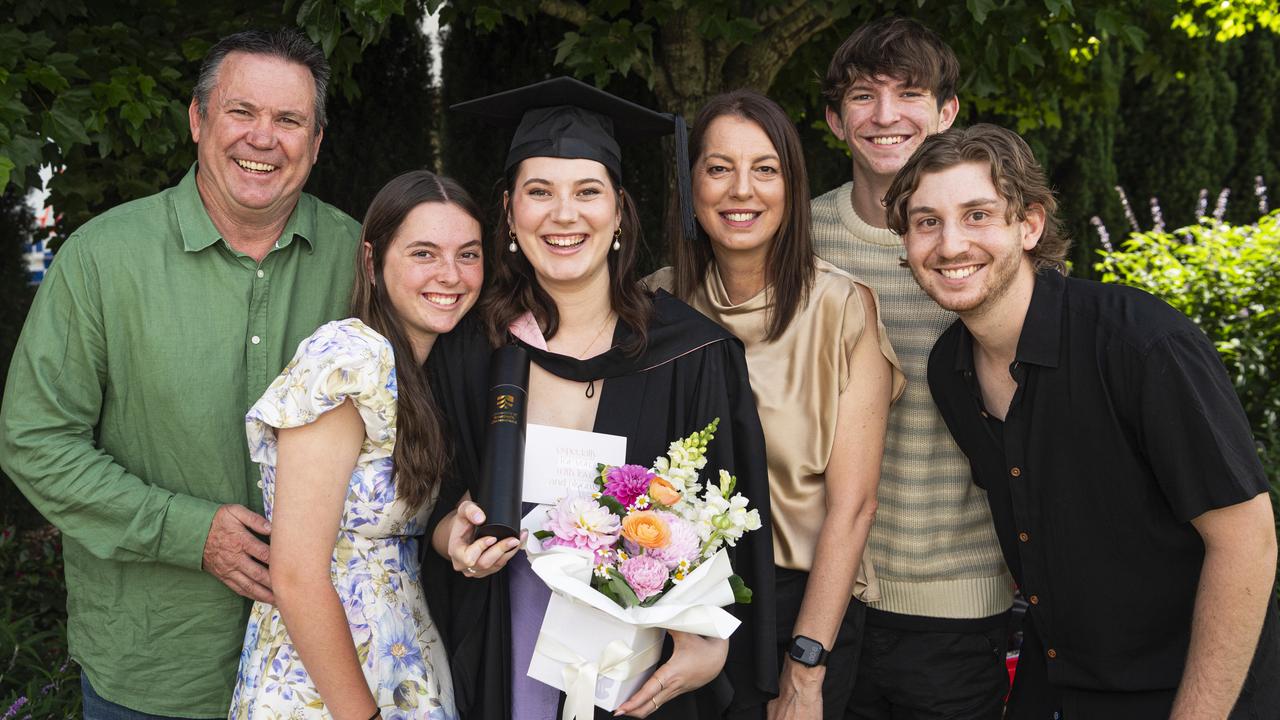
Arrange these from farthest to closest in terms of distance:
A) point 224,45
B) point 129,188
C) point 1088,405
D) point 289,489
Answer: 1. point 129,188
2. point 224,45
3. point 1088,405
4. point 289,489

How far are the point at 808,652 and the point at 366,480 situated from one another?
1201 mm

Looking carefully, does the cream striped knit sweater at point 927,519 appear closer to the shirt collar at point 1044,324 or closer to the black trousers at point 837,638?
the black trousers at point 837,638

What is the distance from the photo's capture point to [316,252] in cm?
289

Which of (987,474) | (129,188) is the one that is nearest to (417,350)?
(987,474)

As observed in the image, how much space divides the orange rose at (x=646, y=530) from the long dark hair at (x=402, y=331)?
61cm

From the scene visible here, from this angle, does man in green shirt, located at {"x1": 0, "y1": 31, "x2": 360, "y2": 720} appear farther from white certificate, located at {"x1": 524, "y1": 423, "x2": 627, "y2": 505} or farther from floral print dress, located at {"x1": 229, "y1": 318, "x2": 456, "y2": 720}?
white certificate, located at {"x1": 524, "y1": 423, "x2": 627, "y2": 505}

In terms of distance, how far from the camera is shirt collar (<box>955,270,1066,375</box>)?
8.25 feet

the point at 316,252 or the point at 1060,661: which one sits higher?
the point at 316,252

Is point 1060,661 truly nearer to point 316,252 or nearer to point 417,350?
point 417,350

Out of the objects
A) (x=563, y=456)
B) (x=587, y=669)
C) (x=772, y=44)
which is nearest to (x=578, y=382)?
(x=563, y=456)

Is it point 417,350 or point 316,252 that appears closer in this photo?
point 417,350

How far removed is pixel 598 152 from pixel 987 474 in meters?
1.33

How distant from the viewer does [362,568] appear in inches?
96.6

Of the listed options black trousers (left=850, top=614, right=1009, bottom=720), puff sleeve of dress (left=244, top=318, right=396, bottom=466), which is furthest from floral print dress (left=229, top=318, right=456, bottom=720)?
→ black trousers (left=850, top=614, right=1009, bottom=720)
